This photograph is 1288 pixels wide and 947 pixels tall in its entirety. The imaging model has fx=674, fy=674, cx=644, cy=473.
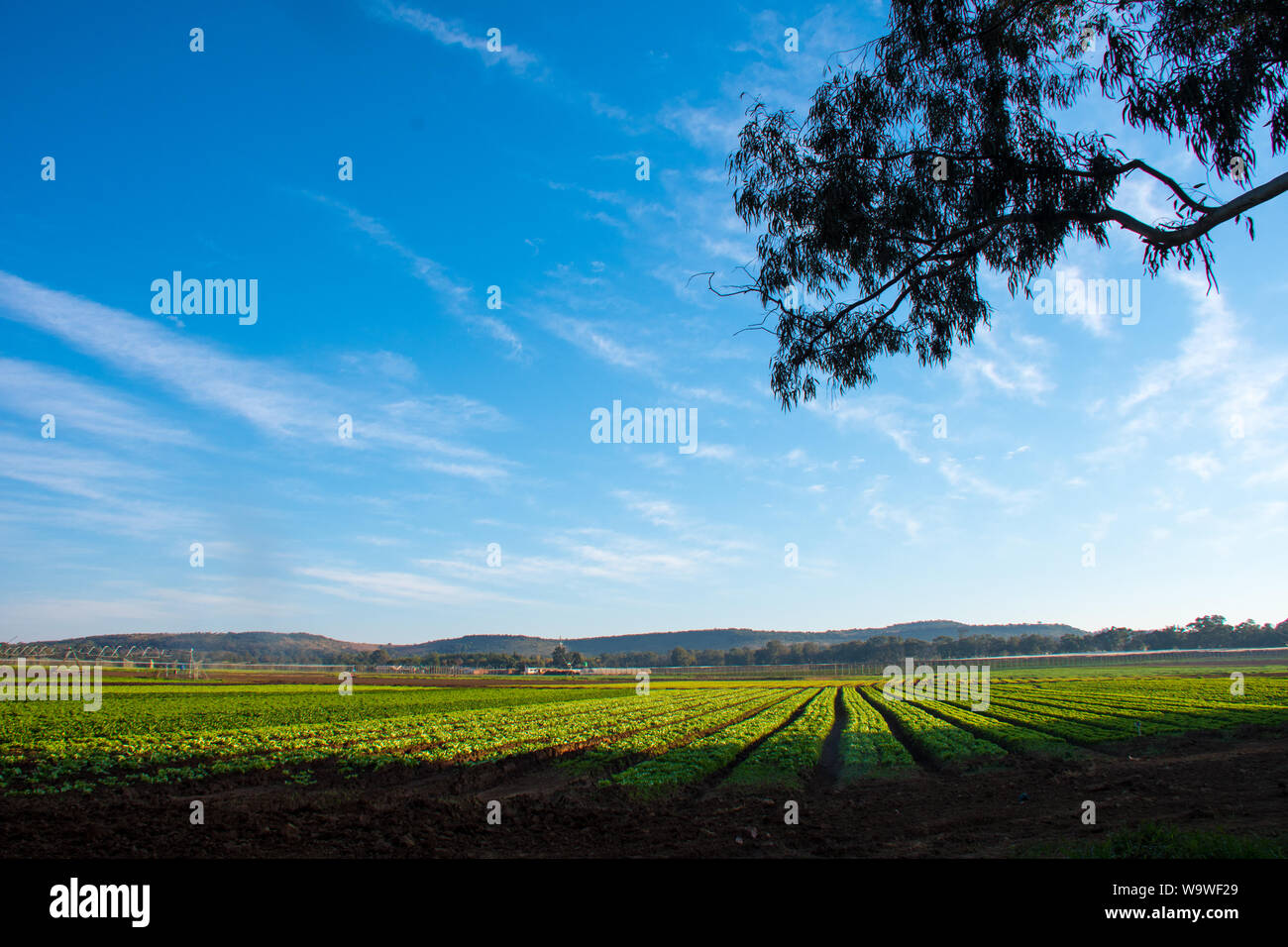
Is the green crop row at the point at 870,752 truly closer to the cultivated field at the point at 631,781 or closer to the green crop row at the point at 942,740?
the cultivated field at the point at 631,781

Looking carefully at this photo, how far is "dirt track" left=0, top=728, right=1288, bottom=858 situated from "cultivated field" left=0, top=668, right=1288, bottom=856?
79mm

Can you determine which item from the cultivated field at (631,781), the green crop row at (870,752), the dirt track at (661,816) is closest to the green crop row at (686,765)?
the cultivated field at (631,781)

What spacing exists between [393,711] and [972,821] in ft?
139

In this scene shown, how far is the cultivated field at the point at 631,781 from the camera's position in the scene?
11414 mm

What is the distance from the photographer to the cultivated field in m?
11.4

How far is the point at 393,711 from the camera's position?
46.5m

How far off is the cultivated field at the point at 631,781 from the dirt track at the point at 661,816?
8 centimetres

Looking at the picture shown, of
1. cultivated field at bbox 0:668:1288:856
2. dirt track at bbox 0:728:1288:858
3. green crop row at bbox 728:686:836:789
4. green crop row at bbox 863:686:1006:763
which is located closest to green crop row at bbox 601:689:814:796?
cultivated field at bbox 0:668:1288:856

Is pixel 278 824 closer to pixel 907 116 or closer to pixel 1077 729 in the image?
pixel 907 116

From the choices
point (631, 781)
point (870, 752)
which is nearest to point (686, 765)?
point (631, 781)

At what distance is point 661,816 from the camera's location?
13742 millimetres

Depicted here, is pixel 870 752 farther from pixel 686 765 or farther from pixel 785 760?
pixel 686 765

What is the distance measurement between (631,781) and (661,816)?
4716 millimetres

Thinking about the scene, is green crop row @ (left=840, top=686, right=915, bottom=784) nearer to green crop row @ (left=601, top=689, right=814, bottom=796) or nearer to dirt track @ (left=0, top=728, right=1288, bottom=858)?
dirt track @ (left=0, top=728, right=1288, bottom=858)
